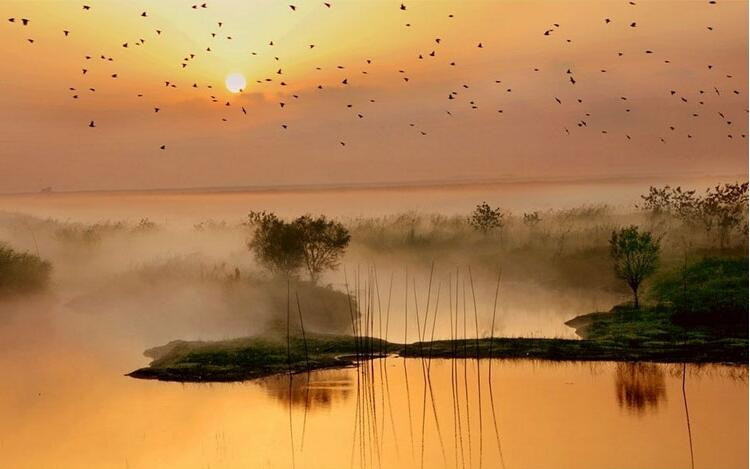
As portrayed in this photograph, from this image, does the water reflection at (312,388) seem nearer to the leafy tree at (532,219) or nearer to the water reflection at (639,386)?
the water reflection at (639,386)

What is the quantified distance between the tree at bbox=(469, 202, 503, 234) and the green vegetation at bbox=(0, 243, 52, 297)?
35.6 ft

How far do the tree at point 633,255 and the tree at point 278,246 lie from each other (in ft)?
26.5

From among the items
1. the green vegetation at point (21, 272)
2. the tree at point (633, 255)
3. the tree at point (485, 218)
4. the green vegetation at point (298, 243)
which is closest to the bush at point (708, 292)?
the tree at point (633, 255)

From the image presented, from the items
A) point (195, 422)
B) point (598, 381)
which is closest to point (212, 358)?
point (195, 422)

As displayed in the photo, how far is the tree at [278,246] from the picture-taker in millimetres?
24553

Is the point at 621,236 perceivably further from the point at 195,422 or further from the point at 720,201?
the point at 195,422

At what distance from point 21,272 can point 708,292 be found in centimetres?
1690

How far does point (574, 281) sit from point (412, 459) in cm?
1029

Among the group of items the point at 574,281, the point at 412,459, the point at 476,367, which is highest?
the point at 574,281

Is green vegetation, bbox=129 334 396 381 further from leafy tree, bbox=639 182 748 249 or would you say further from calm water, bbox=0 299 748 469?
leafy tree, bbox=639 182 748 249

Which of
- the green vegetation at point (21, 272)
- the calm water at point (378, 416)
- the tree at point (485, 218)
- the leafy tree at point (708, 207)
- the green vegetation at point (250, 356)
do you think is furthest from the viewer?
the tree at point (485, 218)

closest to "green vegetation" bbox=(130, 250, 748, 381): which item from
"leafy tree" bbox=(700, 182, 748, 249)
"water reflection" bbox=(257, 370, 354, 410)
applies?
"water reflection" bbox=(257, 370, 354, 410)

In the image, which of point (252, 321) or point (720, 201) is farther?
point (720, 201)

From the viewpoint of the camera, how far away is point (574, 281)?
23484mm
